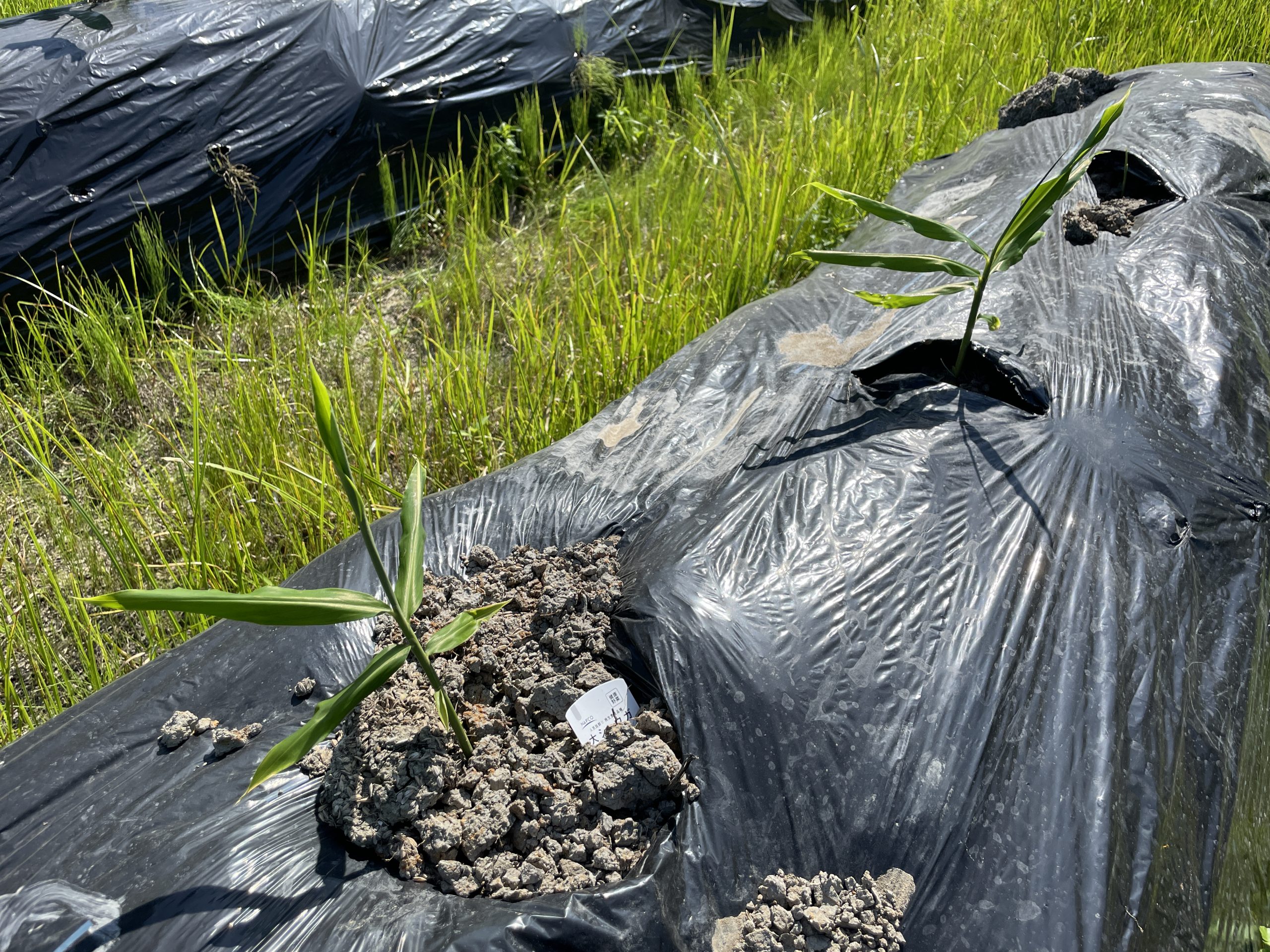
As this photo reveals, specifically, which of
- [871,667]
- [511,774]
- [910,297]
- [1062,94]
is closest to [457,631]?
[511,774]

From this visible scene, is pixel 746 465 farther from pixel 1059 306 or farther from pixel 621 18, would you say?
pixel 621 18

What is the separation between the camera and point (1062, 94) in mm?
2221

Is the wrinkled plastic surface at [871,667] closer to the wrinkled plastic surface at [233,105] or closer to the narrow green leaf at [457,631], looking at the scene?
the narrow green leaf at [457,631]

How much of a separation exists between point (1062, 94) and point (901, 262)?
139 cm

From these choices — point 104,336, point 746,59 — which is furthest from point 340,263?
point 746,59

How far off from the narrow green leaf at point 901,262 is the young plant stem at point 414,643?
0.79 meters

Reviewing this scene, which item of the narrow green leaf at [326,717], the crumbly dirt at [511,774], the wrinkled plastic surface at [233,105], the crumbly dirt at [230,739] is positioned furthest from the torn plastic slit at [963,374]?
the wrinkled plastic surface at [233,105]

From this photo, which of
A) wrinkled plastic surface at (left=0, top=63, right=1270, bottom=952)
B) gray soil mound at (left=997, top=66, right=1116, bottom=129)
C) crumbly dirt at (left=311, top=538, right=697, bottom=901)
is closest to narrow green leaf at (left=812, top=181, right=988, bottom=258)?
wrinkled plastic surface at (left=0, top=63, right=1270, bottom=952)

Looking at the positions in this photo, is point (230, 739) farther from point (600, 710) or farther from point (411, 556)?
point (600, 710)

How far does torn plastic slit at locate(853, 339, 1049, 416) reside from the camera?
1.21 metres

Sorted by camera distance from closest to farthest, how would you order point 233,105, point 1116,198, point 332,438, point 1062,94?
point 332,438 → point 1116,198 → point 1062,94 → point 233,105

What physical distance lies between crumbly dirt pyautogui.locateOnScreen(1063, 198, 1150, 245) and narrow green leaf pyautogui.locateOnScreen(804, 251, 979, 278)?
1.31 ft

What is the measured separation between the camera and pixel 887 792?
876mm

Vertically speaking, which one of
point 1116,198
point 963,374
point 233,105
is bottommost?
point 963,374
